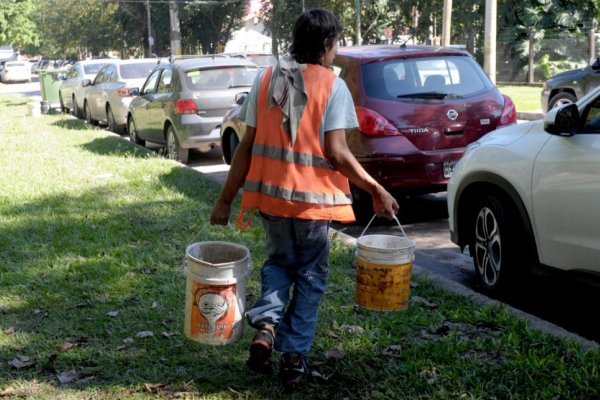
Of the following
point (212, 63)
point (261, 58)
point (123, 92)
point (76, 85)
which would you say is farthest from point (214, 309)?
point (76, 85)

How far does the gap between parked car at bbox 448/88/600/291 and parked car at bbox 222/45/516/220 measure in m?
1.53

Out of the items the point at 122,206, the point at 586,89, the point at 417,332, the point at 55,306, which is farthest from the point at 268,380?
the point at 586,89

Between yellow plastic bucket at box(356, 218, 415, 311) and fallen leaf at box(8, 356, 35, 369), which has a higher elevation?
yellow plastic bucket at box(356, 218, 415, 311)

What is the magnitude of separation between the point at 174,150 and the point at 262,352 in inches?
378

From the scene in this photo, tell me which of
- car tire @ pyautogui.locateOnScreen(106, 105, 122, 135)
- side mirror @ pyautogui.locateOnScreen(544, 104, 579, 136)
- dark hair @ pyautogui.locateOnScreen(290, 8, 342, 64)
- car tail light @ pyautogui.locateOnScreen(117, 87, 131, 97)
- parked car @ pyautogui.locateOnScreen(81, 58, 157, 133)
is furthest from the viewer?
car tire @ pyautogui.locateOnScreen(106, 105, 122, 135)

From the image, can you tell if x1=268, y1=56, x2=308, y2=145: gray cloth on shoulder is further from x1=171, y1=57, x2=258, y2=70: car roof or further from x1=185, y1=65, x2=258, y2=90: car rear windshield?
x1=171, y1=57, x2=258, y2=70: car roof

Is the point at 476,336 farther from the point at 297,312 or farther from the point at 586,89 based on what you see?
the point at 586,89

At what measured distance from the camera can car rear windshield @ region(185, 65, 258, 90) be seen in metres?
12.6

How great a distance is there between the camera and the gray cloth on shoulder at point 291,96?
146 inches

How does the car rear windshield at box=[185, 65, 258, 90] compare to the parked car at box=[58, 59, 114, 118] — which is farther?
the parked car at box=[58, 59, 114, 118]

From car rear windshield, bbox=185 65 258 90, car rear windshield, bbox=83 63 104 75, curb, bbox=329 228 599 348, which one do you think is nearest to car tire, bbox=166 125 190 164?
car rear windshield, bbox=185 65 258 90

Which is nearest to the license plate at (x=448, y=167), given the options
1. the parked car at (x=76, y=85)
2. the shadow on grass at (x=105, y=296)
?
the shadow on grass at (x=105, y=296)

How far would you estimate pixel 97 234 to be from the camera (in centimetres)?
734

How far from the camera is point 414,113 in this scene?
758cm
